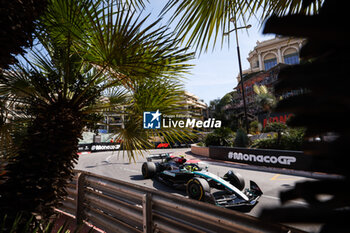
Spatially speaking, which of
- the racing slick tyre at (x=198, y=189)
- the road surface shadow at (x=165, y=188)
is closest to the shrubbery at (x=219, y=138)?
the road surface shadow at (x=165, y=188)

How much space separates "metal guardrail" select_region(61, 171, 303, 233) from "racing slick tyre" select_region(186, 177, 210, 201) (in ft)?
8.77

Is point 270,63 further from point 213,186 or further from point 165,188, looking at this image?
point 213,186

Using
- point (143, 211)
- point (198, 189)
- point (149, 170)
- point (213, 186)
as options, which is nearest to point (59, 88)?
point (143, 211)

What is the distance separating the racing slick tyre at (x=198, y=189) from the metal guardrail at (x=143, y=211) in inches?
105

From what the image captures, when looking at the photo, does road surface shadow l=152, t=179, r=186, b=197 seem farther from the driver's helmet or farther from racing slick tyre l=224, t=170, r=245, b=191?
racing slick tyre l=224, t=170, r=245, b=191

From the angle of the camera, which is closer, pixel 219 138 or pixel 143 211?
pixel 143 211

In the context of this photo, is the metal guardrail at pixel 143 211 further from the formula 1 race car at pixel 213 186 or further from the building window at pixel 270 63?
the building window at pixel 270 63

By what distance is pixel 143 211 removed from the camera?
2.38m

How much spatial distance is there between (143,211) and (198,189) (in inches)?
118

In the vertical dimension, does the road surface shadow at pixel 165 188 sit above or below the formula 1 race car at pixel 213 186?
below

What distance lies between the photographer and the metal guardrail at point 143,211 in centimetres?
176

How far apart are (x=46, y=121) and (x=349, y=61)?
8.11ft

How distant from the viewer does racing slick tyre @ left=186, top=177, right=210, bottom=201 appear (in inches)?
195

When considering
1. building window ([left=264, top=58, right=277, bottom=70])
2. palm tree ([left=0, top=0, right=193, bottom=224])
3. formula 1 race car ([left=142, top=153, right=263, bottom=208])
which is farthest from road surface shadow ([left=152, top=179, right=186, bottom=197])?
building window ([left=264, top=58, right=277, bottom=70])
